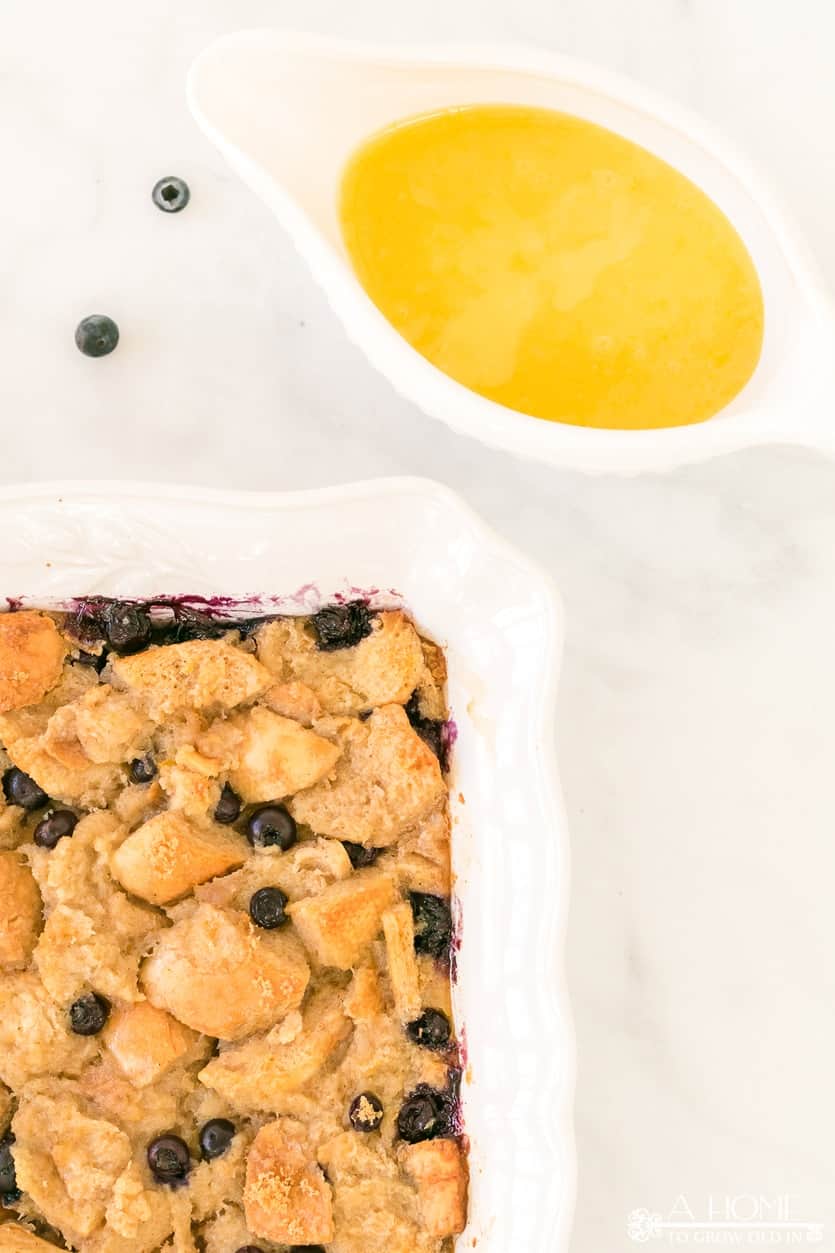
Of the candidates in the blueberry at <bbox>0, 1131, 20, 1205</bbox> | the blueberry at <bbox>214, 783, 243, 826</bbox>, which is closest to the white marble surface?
the blueberry at <bbox>214, 783, 243, 826</bbox>

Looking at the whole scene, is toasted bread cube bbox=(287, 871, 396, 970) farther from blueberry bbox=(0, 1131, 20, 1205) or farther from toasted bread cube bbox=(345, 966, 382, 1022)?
blueberry bbox=(0, 1131, 20, 1205)

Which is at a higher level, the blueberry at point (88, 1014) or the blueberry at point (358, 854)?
the blueberry at point (358, 854)

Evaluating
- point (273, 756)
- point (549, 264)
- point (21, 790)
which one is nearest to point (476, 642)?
point (273, 756)

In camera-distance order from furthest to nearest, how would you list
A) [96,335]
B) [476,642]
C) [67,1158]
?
1. [96,335]
2. [476,642]
3. [67,1158]

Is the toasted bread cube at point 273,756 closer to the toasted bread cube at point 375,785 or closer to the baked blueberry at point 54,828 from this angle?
the toasted bread cube at point 375,785

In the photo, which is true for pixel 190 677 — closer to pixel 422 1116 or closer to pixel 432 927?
pixel 432 927

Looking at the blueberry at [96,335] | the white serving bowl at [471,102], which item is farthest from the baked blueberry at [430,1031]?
the blueberry at [96,335]
